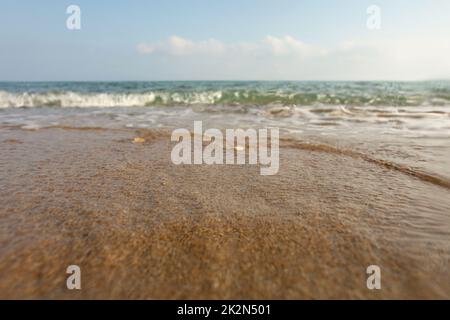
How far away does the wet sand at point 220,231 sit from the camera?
1.24 meters

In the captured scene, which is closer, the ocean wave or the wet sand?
the wet sand

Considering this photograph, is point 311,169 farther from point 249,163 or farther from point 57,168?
point 57,168

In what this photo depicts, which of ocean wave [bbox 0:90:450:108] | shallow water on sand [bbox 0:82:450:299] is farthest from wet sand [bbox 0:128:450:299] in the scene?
ocean wave [bbox 0:90:450:108]

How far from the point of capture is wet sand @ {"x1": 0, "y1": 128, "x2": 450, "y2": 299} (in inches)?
48.9

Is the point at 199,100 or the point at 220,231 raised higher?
the point at 199,100

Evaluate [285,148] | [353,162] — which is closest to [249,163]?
[285,148]

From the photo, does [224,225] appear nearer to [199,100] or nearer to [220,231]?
[220,231]

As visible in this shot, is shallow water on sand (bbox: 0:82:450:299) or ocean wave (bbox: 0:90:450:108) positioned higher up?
ocean wave (bbox: 0:90:450:108)

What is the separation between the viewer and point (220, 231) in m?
1.69

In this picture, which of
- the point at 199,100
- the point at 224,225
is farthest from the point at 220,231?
the point at 199,100

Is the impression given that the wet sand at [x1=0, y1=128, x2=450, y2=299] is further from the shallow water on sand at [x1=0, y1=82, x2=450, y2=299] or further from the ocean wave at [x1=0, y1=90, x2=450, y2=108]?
the ocean wave at [x1=0, y1=90, x2=450, y2=108]

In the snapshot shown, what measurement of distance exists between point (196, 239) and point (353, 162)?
2.27 m
